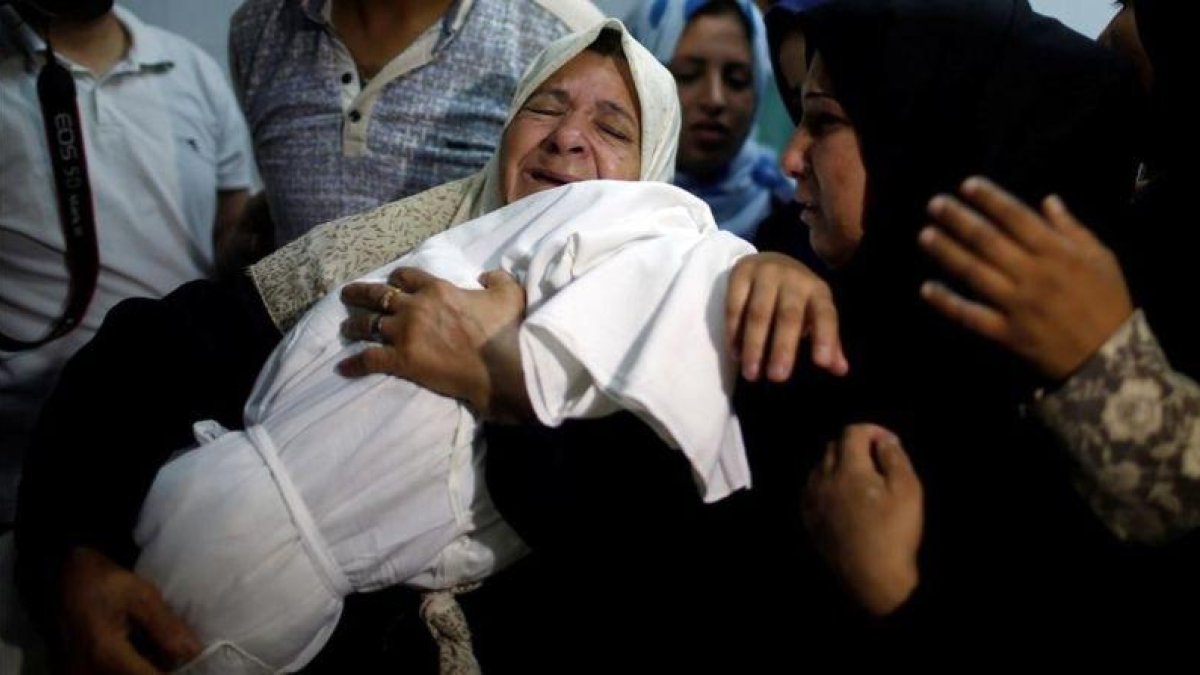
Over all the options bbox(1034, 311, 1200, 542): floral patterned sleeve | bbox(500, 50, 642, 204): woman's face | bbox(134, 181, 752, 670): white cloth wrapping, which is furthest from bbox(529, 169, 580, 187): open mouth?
bbox(1034, 311, 1200, 542): floral patterned sleeve

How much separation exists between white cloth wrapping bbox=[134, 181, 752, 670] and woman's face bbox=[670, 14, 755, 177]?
1.52m

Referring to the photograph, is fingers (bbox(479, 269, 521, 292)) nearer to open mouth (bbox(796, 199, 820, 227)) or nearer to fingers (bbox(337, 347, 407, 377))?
fingers (bbox(337, 347, 407, 377))

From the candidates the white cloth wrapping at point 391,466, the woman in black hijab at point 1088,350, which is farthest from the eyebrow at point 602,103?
the woman in black hijab at point 1088,350

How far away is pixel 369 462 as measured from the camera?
117 cm

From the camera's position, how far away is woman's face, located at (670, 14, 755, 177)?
2.71m

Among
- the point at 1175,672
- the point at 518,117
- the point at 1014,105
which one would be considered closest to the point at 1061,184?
the point at 1014,105

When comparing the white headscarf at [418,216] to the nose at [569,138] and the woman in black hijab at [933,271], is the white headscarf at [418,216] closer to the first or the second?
the nose at [569,138]

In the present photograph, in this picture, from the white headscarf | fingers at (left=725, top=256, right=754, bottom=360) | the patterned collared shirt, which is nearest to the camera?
fingers at (left=725, top=256, right=754, bottom=360)

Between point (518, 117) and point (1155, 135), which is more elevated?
point (1155, 135)

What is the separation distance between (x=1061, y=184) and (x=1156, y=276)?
17 centimetres

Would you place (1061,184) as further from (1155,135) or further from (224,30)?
(224,30)

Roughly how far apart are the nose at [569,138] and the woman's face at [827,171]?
1.36 feet

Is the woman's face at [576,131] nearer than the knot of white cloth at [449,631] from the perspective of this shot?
No

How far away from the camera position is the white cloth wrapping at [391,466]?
1.07m
